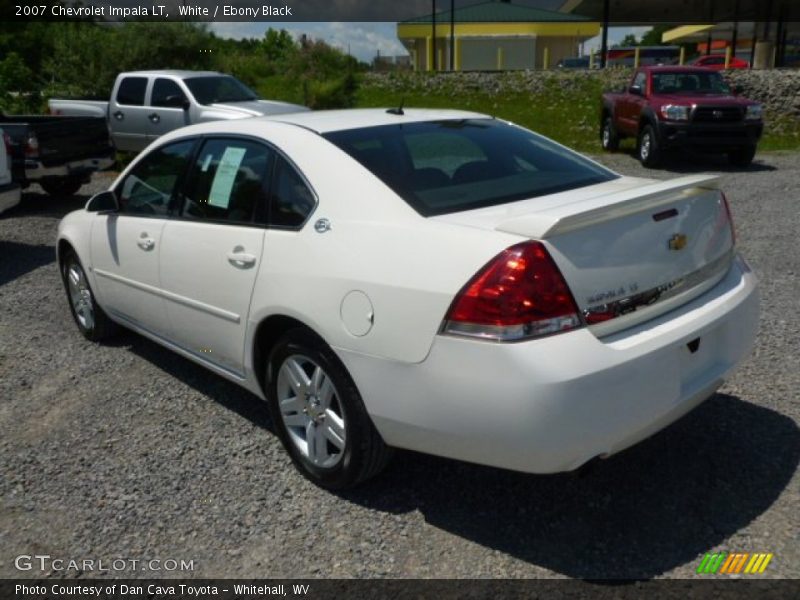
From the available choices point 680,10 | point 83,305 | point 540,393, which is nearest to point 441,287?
point 540,393

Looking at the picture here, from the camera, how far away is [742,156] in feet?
47.3

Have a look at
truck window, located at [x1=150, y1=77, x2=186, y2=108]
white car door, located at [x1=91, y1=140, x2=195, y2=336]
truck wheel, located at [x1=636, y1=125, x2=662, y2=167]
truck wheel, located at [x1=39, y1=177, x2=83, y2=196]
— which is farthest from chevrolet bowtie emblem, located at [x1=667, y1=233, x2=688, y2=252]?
truck window, located at [x1=150, y1=77, x2=186, y2=108]

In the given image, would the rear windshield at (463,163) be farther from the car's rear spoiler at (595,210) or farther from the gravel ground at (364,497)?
the gravel ground at (364,497)

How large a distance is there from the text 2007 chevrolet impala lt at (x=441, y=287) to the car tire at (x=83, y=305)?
127 centimetres

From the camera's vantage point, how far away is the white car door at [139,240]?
4336 mm

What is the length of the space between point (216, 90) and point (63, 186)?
3368 mm

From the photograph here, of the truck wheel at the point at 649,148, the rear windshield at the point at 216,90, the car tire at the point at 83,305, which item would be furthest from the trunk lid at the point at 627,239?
the rear windshield at the point at 216,90

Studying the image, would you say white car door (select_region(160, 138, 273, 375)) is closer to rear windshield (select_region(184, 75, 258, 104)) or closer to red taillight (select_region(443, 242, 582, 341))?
red taillight (select_region(443, 242, 582, 341))

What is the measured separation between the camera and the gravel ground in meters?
3.01

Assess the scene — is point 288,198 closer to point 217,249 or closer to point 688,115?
point 217,249

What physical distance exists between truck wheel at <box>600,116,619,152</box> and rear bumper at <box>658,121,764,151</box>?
9.55 ft

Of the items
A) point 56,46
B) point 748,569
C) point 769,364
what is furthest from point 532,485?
point 56,46

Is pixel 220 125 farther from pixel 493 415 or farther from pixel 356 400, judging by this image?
pixel 493 415

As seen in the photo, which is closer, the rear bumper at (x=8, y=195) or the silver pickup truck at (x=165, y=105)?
the rear bumper at (x=8, y=195)
